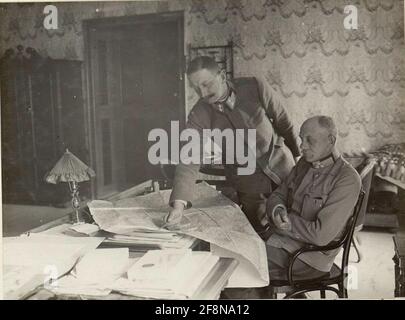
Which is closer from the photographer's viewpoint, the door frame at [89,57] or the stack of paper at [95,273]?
the stack of paper at [95,273]

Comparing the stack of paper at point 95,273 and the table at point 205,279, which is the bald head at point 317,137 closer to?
the table at point 205,279

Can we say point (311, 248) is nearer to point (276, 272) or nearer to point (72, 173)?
point (276, 272)

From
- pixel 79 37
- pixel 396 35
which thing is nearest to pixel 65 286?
pixel 79 37

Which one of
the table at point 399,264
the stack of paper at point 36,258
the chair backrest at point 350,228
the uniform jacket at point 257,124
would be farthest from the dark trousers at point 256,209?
the stack of paper at point 36,258

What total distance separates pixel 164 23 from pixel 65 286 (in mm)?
1339

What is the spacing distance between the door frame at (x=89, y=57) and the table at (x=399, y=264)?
1191 mm

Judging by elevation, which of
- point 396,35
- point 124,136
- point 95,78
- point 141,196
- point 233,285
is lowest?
point 233,285

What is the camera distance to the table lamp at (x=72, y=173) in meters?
2.34

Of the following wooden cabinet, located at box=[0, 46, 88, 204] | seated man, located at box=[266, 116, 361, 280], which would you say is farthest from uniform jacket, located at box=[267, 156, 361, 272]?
wooden cabinet, located at box=[0, 46, 88, 204]

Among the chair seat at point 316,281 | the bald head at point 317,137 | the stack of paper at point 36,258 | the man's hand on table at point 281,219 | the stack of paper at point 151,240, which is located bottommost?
the chair seat at point 316,281

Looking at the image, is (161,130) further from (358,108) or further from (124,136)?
(358,108)

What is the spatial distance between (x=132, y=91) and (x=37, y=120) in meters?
0.53

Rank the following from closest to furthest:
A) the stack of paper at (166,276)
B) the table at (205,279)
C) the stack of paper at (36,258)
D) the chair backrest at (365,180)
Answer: the table at (205,279), the stack of paper at (166,276), the stack of paper at (36,258), the chair backrest at (365,180)
